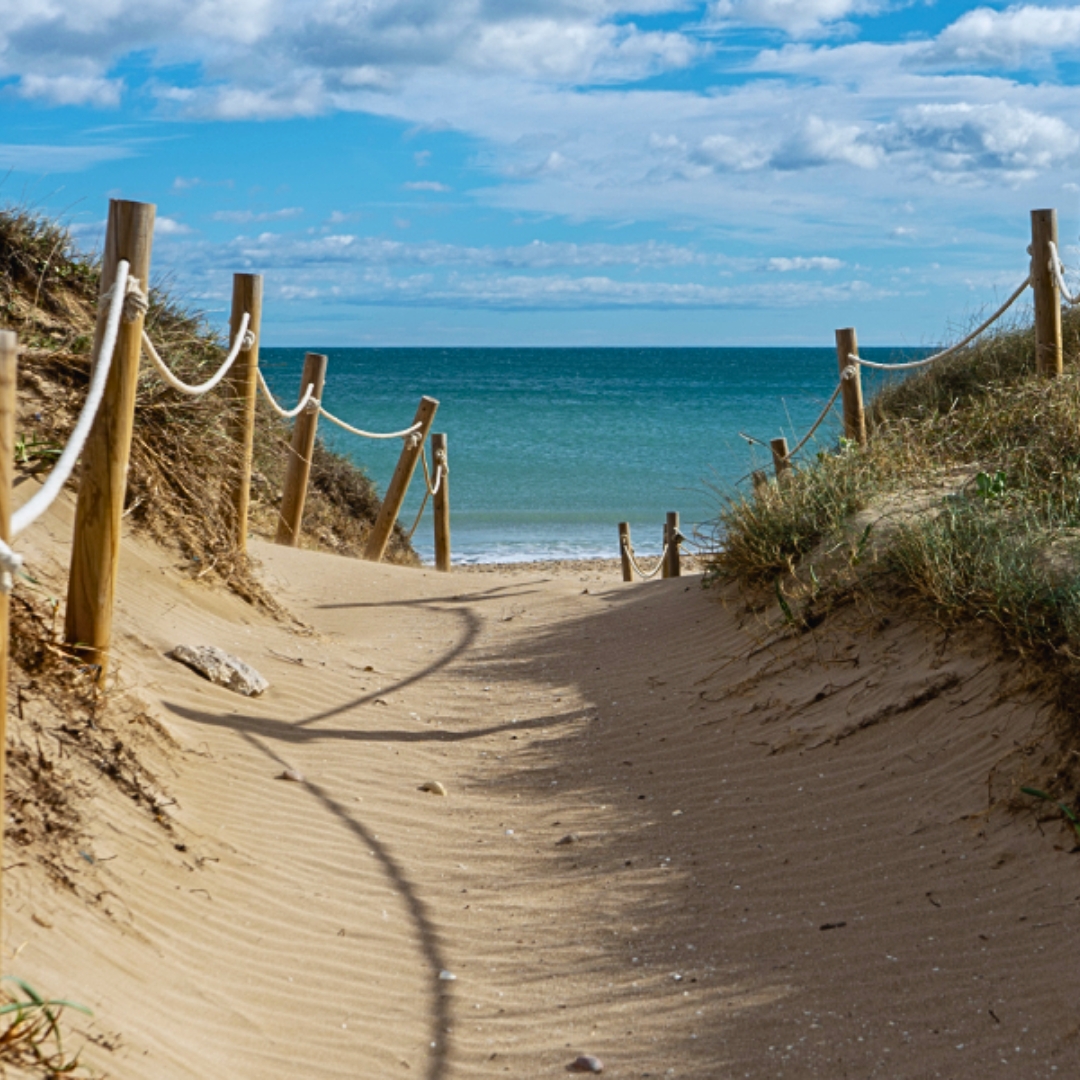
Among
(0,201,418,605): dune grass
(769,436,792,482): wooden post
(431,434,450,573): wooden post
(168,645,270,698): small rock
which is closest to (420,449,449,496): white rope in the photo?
(431,434,450,573): wooden post

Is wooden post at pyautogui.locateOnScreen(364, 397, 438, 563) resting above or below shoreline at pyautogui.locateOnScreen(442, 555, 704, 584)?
above

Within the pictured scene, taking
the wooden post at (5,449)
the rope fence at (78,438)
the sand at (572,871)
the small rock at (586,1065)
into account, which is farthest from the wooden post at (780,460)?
the wooden post at (5,449)

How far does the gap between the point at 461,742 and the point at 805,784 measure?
188cm

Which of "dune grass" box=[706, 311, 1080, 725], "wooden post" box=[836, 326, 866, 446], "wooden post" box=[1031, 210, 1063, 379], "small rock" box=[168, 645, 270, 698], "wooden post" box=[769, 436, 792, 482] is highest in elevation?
"wooden post" box=[1031, 210, 1063, 379]

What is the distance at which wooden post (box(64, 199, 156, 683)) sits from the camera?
4.70 meters

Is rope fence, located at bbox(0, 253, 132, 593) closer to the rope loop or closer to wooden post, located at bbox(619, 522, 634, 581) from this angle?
the rope loop

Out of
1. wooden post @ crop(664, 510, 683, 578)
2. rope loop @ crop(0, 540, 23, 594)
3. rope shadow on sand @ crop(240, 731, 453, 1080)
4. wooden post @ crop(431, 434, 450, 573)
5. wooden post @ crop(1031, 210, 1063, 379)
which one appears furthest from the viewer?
wooden post @ crop(431, 434, 450, 573)

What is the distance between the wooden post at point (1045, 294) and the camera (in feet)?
27.7

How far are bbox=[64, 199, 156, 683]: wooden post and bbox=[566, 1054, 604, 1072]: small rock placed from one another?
2.53 meters

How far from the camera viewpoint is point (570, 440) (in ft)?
121

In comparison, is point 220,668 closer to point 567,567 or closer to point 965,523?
point 965,523

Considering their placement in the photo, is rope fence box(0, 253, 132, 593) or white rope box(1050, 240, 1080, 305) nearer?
rope fence box(0, 253, 132, 593)

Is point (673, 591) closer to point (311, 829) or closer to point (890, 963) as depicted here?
point (311, 829)

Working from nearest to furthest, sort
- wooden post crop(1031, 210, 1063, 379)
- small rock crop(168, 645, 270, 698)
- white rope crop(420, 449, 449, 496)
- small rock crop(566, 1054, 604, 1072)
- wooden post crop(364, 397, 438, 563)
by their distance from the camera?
1. small rock crop(566, 1054, 604, 1072)
2. small rock crop(168, 645, 270, 698)
3. wooden post crop(1031, 210, 1063, 379)
4. wooden post crop(364, 397, 438, 563)
5. white rope crop(420, 449, 449, 496)
